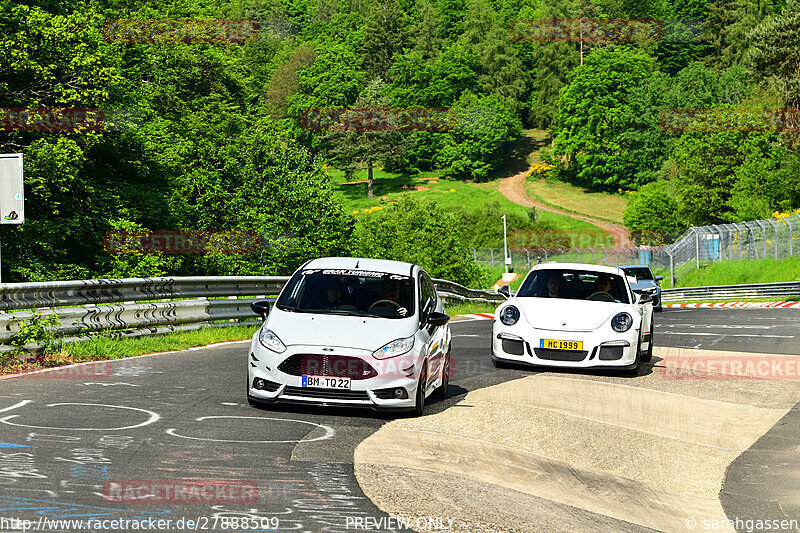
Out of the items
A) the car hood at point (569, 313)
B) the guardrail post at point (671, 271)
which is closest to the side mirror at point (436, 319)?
the car hood at point (569, 313)

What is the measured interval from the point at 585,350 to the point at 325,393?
534 cm

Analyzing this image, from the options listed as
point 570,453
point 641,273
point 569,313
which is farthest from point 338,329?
point 641,273

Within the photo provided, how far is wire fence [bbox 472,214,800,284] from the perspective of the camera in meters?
54.9

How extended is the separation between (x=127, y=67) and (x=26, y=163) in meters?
18.8

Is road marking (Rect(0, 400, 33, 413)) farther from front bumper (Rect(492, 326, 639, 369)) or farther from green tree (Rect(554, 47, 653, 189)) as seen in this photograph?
green tree (Rect(554, 47, 653, 189))

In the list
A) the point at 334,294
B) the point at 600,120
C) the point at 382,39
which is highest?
the point at 382,39

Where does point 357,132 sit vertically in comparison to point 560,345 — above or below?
above

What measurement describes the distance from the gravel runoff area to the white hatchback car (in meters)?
0.42

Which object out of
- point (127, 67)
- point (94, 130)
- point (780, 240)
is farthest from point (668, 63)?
point (94, 130)

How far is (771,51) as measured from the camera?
69.4 metres

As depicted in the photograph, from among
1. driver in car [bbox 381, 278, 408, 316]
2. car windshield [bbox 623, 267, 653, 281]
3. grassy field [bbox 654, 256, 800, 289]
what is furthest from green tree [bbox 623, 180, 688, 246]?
driver in car [bbox 381, 278, 408, 316]

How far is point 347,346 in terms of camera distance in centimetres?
943

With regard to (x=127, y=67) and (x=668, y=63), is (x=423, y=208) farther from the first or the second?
(x=668, y=63)

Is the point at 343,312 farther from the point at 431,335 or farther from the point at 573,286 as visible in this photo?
the point at 573,286
